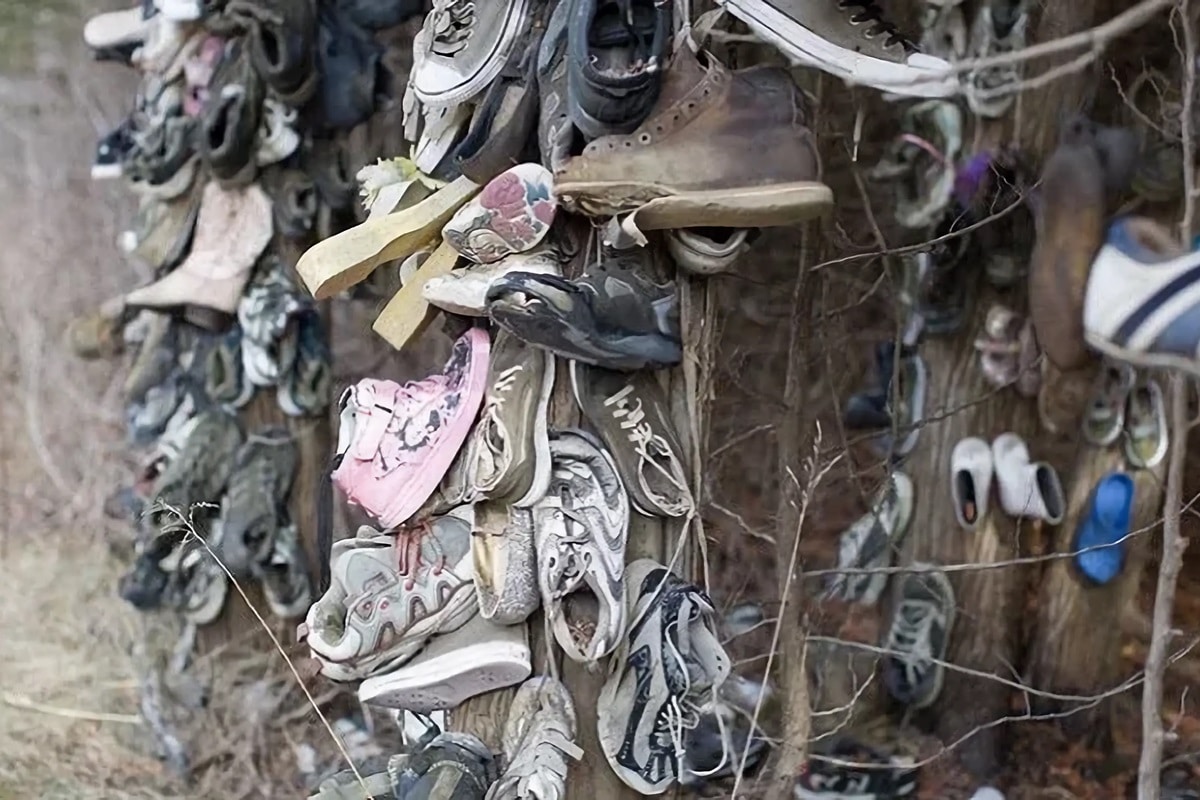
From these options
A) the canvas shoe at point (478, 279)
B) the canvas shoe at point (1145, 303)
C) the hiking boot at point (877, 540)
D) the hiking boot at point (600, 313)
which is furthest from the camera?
the hiking boot at point (877, 540)

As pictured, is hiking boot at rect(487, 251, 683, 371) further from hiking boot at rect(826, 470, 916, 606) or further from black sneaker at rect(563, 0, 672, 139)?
hiking boot at rect(826, 470, 916, 606)

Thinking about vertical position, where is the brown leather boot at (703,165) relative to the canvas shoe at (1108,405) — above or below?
above

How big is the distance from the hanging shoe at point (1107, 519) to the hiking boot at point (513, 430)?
217cm

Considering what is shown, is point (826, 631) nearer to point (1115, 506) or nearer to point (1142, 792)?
point (1115, 506)

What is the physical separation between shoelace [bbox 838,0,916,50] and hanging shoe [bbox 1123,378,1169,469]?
2071 mm

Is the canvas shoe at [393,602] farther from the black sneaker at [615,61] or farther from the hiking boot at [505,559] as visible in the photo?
the black sneaker at [615,61]

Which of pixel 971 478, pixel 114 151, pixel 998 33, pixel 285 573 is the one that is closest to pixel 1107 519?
pixel 971 478

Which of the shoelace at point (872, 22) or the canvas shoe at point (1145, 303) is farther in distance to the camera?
the shoelace at point (872, 22)

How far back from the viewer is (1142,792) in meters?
1.44

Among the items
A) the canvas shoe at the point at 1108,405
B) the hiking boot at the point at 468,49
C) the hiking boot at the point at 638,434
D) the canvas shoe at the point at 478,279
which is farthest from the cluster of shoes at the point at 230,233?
the canvas shoe at the point at 1108,405

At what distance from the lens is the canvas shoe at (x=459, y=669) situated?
1361 millimetres

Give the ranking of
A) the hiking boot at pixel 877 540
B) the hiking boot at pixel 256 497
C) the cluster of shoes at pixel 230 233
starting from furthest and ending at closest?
the hiking boot at pixel 877 540
the hiking boot at pixel 256 497
the cluster of shoes at pixel 230 233

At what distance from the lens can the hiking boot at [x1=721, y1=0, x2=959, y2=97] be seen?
1268 millimetres

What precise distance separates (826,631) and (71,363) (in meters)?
3.75
